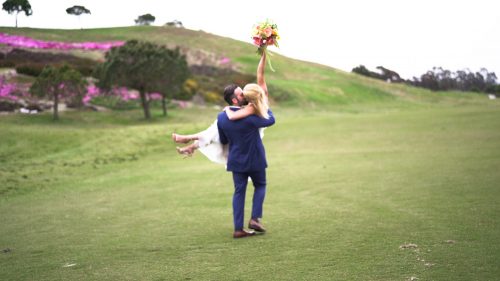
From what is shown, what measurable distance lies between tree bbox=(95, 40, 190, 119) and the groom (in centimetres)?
3527

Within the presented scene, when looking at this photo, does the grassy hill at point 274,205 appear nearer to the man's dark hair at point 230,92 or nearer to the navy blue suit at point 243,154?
the navy blue suit at point 243,154

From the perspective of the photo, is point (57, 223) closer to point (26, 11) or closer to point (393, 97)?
point (26, 11)

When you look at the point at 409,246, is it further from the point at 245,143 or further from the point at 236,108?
the point at 236,108

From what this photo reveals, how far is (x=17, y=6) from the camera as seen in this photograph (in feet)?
190

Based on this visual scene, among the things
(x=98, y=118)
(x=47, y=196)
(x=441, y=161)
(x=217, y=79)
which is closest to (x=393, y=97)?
(x=217, y=79)

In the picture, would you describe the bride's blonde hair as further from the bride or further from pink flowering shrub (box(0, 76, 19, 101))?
pink flowering shrub (box(0, 76, 19, 101))

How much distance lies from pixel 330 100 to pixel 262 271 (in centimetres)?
6214

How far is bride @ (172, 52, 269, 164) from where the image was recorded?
8664mm

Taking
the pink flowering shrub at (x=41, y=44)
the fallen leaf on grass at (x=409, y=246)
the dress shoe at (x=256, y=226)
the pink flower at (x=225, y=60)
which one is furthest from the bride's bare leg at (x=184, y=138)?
the pink flower at (x=225, y=60)

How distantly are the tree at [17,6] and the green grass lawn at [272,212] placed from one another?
3389cm

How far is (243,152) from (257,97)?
1.05m

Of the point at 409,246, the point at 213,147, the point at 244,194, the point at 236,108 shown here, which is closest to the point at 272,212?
the point at 244,194

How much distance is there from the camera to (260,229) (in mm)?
9062

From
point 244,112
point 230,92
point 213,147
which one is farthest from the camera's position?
point 213,147
